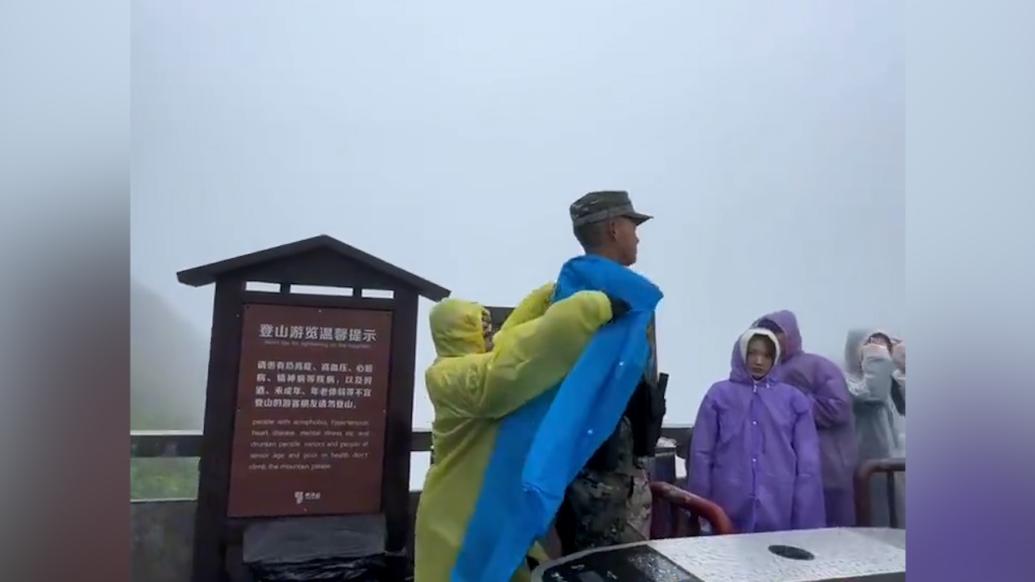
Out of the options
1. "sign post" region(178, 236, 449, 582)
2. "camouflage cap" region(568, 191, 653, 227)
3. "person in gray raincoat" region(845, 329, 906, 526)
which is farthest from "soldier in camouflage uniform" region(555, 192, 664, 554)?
"person in gray raincoat" region(845, 329, 906, 526)

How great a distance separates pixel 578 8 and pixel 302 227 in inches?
17.8

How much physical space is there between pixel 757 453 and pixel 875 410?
0.19 m

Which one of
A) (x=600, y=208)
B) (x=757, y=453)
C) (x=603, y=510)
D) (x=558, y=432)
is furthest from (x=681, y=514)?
(x=600, y=208)

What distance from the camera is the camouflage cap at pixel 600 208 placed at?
1.03 m

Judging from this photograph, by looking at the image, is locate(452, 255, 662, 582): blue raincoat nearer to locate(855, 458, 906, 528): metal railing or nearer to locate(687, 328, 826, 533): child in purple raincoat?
locate(687, 328, 826, 533): child in purple raincoat

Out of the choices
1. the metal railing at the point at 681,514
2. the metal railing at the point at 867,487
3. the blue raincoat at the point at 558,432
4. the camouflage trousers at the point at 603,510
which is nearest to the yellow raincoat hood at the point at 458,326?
the blue raincoat at the point at 558,432

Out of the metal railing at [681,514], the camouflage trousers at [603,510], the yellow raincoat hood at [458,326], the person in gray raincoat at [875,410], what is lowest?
the metal railing at [681,514]

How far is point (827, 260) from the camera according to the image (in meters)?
1.17

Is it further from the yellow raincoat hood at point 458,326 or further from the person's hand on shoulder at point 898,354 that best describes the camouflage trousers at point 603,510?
the person's hand on shoulder at point 898,354

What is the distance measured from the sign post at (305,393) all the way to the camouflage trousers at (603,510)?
0.78ft

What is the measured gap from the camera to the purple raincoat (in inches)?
47.4

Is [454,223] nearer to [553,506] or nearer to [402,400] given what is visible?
[402,400]

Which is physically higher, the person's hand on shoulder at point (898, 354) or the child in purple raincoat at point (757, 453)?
the person's hand on shoulder at point (898, 354)

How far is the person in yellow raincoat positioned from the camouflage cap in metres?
0.10
